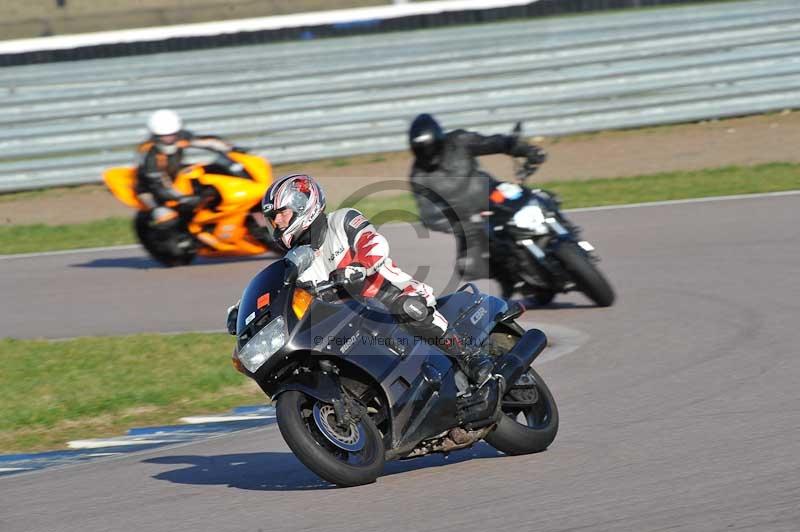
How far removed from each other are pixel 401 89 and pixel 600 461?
12107mm

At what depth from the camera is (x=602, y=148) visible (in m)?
17.4

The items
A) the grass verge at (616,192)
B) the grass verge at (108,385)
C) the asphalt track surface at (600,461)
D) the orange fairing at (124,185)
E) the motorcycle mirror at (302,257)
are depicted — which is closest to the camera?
the asphalt track surface at (600,461)

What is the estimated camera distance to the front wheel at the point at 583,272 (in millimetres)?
9453

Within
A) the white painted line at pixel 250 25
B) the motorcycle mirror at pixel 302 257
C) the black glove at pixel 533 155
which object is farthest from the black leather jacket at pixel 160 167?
the motorcycle mirror at pixel 302 257

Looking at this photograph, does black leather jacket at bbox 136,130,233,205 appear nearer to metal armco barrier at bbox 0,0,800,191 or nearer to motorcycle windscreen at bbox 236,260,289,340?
metal armco barrier at bbox 0,0,800,191

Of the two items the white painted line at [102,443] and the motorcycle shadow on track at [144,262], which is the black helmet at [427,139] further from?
the motorcycle shadow on track at [144,262]

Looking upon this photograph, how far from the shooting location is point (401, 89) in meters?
17.2

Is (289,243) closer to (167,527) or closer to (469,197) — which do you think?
(167,527)

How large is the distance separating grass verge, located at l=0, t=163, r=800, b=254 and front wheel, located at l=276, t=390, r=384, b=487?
9.37m

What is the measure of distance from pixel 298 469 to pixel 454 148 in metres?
4.21

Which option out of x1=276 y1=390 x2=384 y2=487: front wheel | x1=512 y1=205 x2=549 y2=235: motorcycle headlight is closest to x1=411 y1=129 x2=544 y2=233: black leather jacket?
x1=512 y1=205 x2=549 y2=235: motorcycle headlight

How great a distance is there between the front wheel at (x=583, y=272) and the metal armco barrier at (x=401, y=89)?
24.9ft

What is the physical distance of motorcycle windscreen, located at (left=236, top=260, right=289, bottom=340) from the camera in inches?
205

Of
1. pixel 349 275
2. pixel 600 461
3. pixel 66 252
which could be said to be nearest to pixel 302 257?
pixel 349 275
